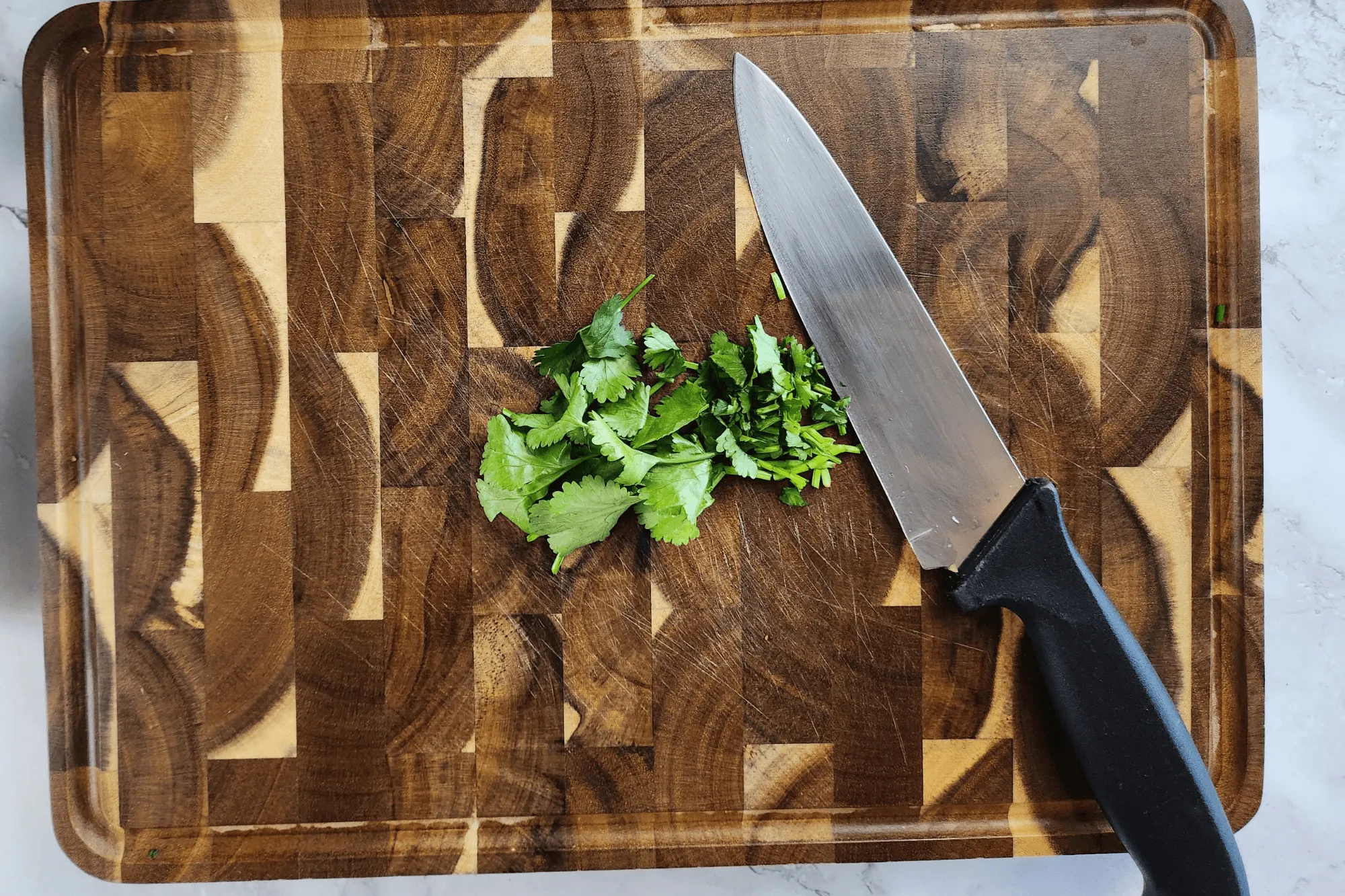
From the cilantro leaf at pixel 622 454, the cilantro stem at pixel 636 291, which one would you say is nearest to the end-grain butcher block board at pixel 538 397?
the cilantro stem at pixel 636 291

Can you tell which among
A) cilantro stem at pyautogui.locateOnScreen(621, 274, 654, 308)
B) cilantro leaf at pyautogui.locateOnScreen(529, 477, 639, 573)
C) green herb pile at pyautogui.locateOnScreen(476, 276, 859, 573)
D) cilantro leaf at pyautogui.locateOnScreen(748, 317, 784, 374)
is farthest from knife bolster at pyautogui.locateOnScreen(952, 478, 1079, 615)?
cilantro stem at pyautogui.locateOnScreen(621, 274, 654, 308)

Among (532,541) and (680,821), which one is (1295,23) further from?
(680,821)

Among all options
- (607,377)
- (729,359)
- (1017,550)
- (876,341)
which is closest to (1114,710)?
(1017,550)

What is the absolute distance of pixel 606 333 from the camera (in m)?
1.08

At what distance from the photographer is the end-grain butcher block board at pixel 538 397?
115 cm

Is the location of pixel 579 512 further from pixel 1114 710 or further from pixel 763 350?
pixel 1114 710

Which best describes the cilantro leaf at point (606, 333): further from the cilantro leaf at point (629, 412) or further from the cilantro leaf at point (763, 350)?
the cilantro leaf at point (763, 350)

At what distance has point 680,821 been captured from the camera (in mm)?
1178

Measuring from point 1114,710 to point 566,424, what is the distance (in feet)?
2.76

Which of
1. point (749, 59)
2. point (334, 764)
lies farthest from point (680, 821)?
point (749, 59)

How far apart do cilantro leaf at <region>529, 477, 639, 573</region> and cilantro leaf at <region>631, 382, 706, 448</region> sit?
0.08 m

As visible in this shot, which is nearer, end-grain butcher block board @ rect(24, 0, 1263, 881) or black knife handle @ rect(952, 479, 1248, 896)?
black knife handle @ rect(952, 479, 1248, 896)

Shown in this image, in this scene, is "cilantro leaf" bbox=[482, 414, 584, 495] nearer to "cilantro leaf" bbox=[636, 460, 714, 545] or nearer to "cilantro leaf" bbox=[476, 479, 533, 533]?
"cilantro leaf" bbox=[476, 479, 533, 533]

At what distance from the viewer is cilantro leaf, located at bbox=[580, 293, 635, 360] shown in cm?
108
